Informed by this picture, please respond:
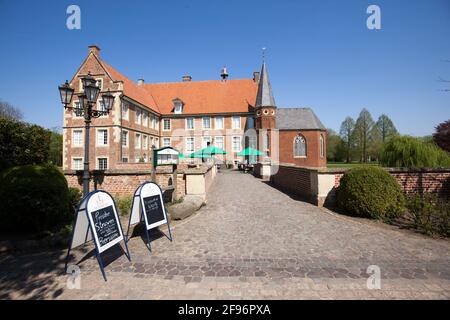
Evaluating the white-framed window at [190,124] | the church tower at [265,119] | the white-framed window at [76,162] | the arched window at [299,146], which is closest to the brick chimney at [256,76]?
the church tower at [265,119]

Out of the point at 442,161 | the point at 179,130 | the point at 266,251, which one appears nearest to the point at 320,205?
the point at 266,251

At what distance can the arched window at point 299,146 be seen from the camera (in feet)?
102

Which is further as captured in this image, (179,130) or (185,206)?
(179,130)

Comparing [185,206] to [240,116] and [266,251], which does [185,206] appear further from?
[240,116]

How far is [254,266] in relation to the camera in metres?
3.82

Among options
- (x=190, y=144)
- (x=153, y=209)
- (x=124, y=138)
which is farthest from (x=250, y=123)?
(x=153, y=209)

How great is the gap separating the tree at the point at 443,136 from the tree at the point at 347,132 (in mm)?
35889

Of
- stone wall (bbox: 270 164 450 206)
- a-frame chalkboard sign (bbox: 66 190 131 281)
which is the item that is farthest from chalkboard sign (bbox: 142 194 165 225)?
stone wall (bbox: 270 164 450 206)

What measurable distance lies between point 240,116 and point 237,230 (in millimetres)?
27677

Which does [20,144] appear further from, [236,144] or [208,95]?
[208,95]

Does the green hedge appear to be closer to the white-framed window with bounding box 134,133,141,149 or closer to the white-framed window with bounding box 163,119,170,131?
the white-framed window with bounding box 134,133,141,149

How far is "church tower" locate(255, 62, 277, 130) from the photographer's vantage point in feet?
92.4
